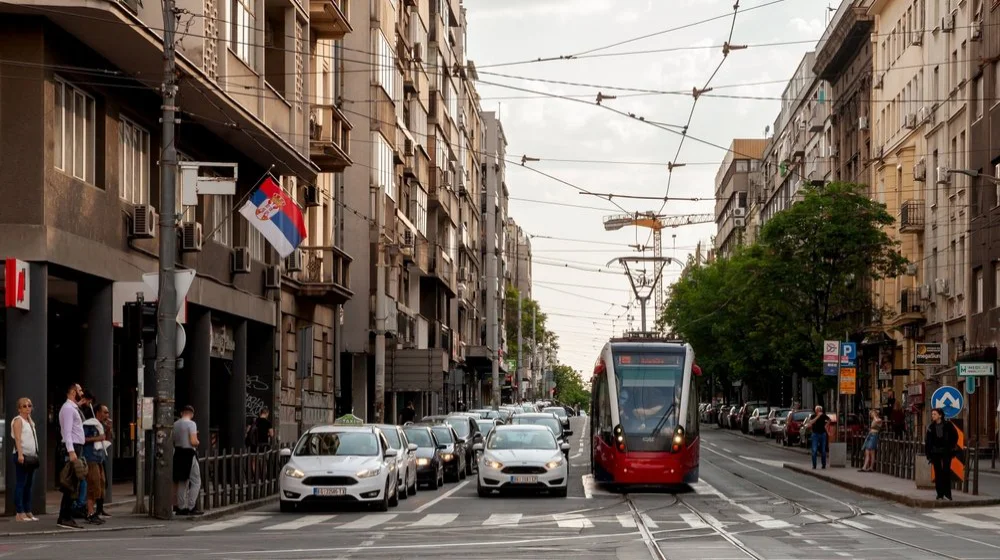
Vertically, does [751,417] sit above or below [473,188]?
below

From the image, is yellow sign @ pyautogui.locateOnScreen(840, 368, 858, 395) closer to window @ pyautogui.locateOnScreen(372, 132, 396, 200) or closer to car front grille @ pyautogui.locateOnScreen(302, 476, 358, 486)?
window @ pyautogui.locateOnScreen(372, 132, 396, 200)

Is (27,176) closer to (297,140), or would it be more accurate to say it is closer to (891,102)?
(297,140)

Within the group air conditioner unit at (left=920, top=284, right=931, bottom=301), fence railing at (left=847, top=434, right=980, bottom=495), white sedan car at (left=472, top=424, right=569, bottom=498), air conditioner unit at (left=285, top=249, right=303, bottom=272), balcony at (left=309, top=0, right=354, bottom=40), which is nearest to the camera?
white sedan car at (left=472, top=424, right=569, bottom=498)

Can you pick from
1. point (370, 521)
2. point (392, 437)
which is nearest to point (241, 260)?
point (392, 437)

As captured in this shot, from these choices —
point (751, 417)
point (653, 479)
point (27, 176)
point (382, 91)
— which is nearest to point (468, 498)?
point (653, 479)

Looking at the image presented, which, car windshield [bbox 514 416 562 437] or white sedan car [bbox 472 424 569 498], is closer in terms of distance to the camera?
white sedan car [bbox 472 424 569 498]

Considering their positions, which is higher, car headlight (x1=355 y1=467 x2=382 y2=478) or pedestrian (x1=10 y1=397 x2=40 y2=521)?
pedestrian (x1=10 y1=397 x2=40 y2=521)

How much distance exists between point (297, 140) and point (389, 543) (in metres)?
20.6

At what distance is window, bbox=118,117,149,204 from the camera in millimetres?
29094

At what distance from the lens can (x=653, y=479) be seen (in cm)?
3297

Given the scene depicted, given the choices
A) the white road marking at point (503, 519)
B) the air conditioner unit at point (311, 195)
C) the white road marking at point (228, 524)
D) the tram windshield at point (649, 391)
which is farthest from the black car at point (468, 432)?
the white road marking at point (228, 524)

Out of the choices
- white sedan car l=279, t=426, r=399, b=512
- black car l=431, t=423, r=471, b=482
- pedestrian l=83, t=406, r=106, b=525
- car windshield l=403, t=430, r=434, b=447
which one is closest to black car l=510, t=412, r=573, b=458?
black car l=431, t=423, r=471, b=482

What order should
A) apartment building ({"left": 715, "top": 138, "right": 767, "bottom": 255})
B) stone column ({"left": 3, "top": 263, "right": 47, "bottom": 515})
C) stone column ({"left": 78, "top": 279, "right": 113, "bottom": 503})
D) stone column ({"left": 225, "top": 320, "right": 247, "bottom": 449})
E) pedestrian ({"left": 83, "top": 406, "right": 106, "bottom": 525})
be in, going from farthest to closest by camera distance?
apartment building ({"left": 715, "top": 138, "right": 767, "bottom": 255}) → stone column ({"left": 225, "top": 320, "right": 247, "bottom": 449}) → stone column ({"left": 78, "top": 279, "right": 113, "bottom": 503}) → stone column ({"left": 3, "top": 263, "right": 47, "bottom": 515}) → pedestrian ({"left": 83, "top": 406, "right": 106, "bottom": 525})

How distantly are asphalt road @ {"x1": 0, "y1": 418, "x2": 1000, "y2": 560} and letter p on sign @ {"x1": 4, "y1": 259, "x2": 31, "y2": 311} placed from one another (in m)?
4.08
